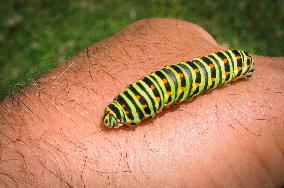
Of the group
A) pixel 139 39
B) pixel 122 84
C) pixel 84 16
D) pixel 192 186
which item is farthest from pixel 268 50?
pixel 192 186

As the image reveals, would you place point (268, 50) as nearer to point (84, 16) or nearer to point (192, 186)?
point (84, 16)

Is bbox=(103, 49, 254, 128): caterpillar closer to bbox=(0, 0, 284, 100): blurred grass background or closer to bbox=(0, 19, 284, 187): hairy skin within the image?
bbox=(0, 19, 284, 187): hairy skin

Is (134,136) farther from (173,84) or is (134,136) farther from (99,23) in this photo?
(99,23)

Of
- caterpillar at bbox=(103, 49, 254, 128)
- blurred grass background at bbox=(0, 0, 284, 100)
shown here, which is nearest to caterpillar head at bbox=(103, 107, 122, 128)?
caterpillar at bbox=(103, 49, 254, 128)

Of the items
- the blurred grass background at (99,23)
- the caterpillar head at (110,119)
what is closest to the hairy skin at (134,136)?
the caterpillar head at (110,119)

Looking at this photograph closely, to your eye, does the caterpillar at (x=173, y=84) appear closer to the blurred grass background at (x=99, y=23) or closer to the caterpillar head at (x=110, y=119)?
the caterpillar head at (x=110, y=119)

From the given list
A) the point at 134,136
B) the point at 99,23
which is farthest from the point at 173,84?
the point at 99,23
